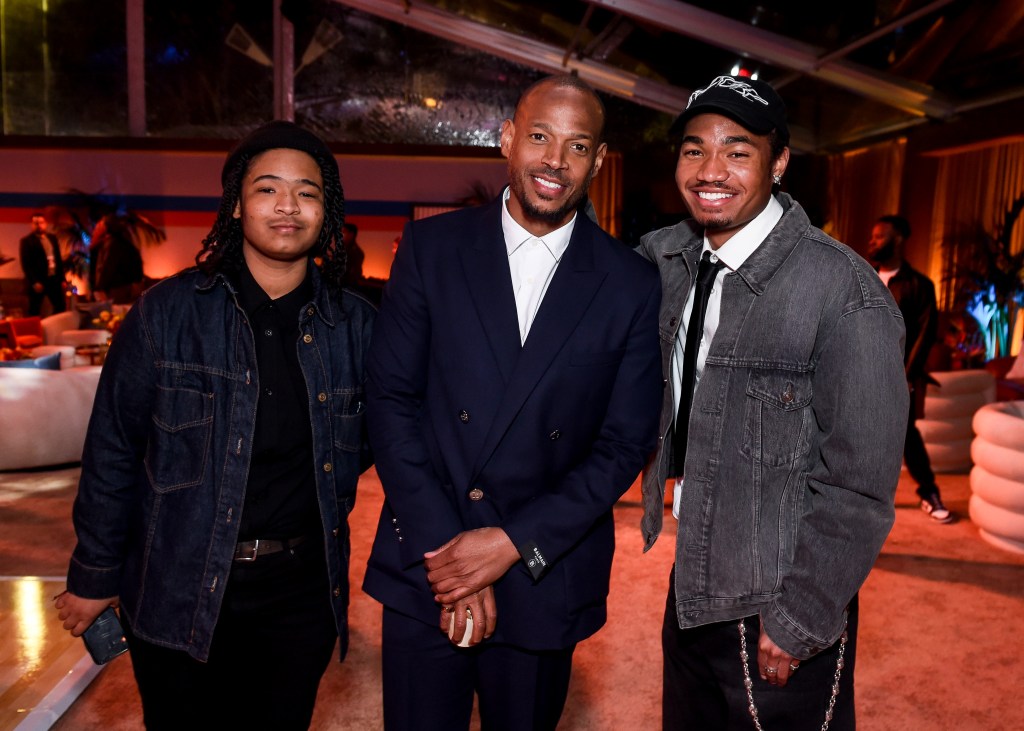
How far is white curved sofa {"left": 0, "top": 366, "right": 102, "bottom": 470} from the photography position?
5648 millimetres

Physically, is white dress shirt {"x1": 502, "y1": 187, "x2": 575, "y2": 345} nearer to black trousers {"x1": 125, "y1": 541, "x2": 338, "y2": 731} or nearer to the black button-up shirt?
the black button-up shirt

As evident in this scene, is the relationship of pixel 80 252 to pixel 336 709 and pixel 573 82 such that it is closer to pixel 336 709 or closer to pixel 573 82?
pixel 336 709

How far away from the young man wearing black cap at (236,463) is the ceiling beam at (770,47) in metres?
6.50

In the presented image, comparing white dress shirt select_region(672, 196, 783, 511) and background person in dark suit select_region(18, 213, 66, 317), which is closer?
white dress shirt select_region(672, 196, 783, 511)

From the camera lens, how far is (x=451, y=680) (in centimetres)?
183

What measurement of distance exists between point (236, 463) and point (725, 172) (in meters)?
1.21

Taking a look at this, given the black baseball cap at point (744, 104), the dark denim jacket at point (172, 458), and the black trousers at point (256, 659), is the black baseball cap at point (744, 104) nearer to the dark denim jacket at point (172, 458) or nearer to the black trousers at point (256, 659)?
the dark denim jacket at point (172, 458)

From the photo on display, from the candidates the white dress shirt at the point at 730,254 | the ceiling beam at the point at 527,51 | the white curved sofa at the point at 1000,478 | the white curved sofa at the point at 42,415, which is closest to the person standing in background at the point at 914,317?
the white curved sofa at the point at 1000,478

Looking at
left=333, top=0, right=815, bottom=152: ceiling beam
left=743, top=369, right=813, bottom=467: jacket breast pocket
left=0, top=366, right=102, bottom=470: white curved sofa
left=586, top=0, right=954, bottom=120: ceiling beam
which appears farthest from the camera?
left=333, top=0, right=815, bottom=152: ceiling beam

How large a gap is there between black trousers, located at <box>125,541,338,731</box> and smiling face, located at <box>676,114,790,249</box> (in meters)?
1.17

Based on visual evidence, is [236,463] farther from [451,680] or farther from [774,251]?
[774,251]

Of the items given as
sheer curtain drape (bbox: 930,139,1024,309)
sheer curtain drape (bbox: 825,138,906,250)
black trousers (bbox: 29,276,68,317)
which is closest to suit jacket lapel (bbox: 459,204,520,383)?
sheer curtain drape (bbox: 930,139,1024,309)

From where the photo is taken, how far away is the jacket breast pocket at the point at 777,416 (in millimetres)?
1642

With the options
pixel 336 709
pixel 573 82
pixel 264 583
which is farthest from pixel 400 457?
pixel 336 709
